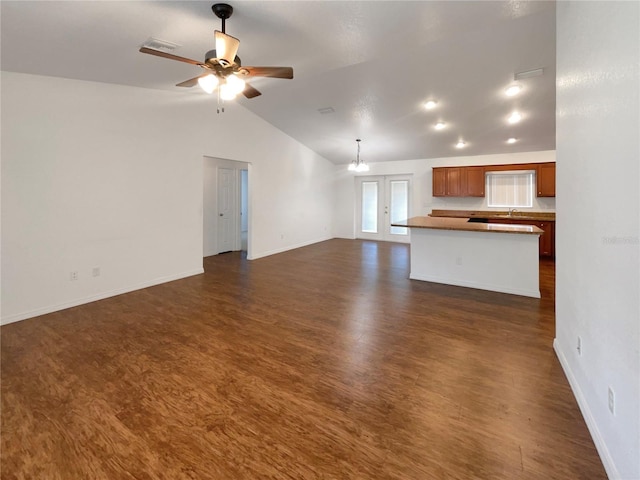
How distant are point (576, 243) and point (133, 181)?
4.98 metres

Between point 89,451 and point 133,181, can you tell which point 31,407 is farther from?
point 133,181

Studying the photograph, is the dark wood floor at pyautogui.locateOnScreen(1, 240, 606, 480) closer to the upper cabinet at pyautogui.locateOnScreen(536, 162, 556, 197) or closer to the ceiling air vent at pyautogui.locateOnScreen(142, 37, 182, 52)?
the ceiling air vent at pyautogui.locateOnScreen(142, 37, 182, 52)

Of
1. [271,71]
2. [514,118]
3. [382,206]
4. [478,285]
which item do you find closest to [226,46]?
[271,71]

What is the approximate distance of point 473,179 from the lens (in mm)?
7375

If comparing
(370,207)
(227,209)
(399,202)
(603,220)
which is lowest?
(603,220)

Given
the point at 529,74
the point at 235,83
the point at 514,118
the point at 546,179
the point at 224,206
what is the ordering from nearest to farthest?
the point at 235,83, the point at 529,74, the point at 514,118, the point at 546,179, the point at 224,206

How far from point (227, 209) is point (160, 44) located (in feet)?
14.8

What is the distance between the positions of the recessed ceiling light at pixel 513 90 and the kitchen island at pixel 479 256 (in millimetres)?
1917

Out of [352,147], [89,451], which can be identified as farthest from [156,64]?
[352,147]

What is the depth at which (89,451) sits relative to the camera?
5.22ft

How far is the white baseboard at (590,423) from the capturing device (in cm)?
143

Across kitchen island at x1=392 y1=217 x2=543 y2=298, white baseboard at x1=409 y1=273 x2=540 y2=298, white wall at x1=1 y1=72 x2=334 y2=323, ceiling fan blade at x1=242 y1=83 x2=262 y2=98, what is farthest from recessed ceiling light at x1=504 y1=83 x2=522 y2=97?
white wall at x1=1 y1=72 x2=334 y2=323

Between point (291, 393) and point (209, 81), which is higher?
point (209, 81)

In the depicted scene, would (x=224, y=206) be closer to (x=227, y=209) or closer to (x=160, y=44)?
(x=227, y=209)
